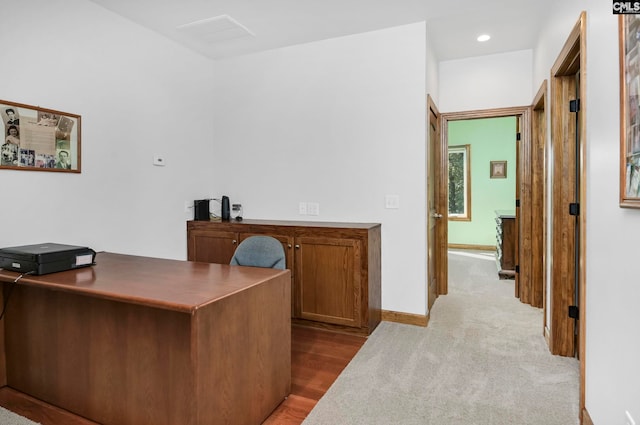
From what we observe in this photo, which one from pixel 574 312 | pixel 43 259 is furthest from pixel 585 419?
pixel 43 259

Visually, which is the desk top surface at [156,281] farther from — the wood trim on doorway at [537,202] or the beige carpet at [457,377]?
the wood trim on doorway at [537,202]

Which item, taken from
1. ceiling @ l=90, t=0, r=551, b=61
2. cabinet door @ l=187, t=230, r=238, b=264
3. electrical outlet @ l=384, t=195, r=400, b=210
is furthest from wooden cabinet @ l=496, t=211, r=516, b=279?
cabinet door @ l=187, t=230, r=238, b=264

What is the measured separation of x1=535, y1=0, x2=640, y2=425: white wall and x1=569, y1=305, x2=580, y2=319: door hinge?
34.9 inches

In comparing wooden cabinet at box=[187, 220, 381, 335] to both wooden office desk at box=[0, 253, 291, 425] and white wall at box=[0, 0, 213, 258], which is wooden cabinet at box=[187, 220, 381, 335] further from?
wooden office desk at box=[0, 253, 291, 425]

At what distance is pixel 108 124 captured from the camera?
3.04 metres

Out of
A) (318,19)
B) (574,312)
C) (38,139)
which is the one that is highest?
(318,19)

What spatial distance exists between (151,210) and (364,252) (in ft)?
6.64

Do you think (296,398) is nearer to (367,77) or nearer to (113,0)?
(367,77)

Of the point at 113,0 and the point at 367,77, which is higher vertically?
the point at 113,0

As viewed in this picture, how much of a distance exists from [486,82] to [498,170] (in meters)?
3.86

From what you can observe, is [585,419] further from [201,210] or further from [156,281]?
[201,210]

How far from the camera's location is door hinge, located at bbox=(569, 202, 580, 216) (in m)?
2.56

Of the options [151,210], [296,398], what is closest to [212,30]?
[151,210]

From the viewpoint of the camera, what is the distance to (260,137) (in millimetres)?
3998
